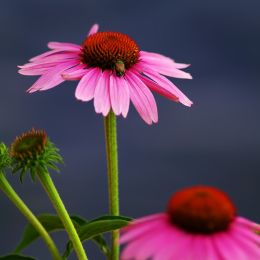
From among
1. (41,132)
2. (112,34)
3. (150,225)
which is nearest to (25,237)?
(41,132)

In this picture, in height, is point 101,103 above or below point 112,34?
below

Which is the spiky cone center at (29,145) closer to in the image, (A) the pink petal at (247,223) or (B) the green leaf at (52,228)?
(B) the green leaf at (52,228)

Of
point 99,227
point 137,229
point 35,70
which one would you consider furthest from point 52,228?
point 137,229

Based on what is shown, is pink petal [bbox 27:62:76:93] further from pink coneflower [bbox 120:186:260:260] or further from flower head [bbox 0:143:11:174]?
pink coneflower [bbox 120:186:260:260]

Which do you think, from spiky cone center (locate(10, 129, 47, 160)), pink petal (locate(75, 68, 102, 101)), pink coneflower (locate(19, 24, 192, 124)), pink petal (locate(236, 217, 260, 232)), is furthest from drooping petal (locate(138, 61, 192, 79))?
pink petal (locate(236, 217, 260, 232))

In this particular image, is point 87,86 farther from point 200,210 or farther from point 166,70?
point 200,210

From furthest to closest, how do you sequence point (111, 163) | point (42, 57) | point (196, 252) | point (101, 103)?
point (42, 57), point (111, 163), point (101, 103), point (196, 252)

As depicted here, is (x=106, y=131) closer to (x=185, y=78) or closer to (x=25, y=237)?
(x=185, y=78)
